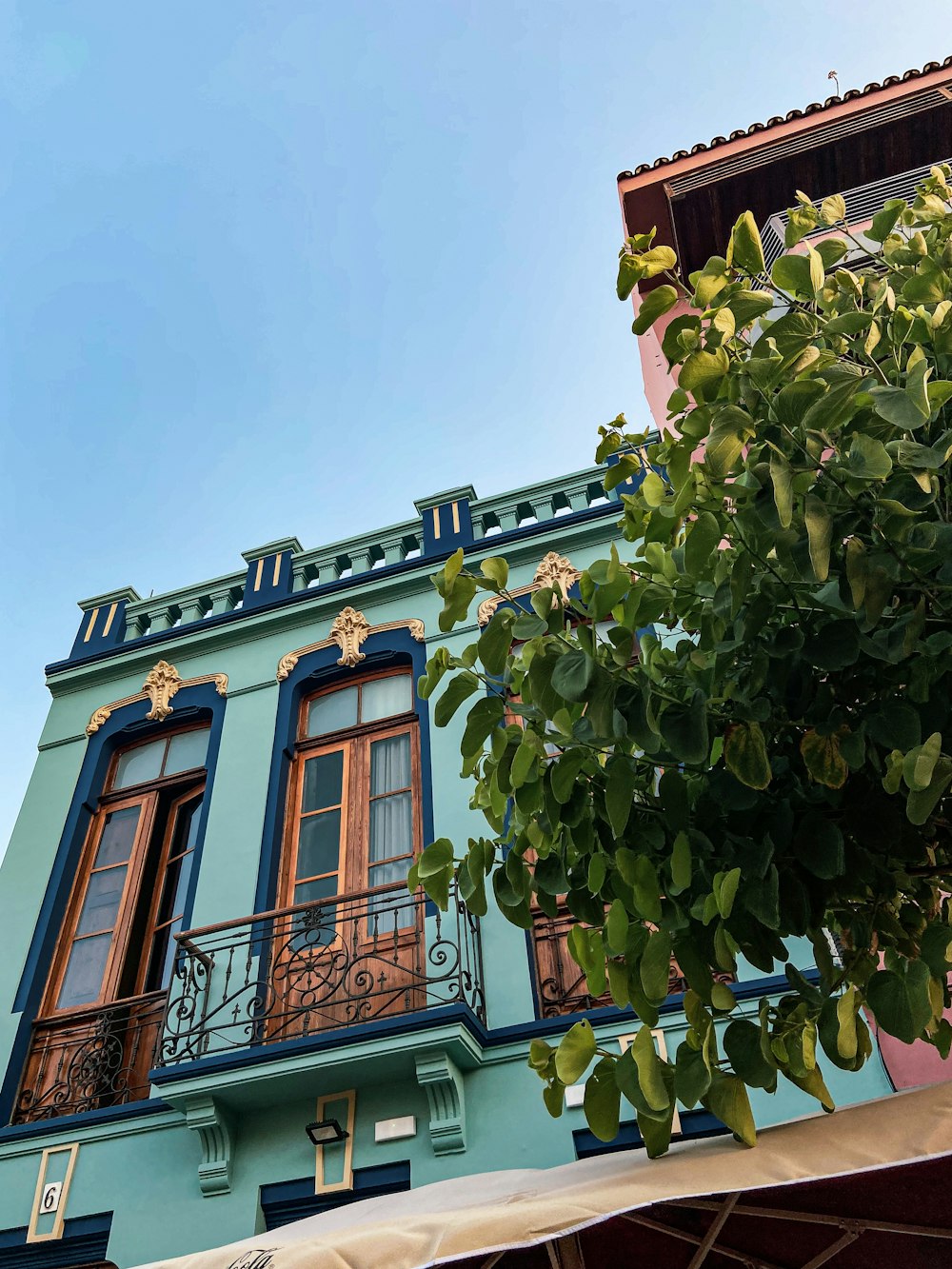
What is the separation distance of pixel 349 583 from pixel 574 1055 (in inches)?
281

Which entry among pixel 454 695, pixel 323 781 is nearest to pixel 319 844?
pixel 323 781

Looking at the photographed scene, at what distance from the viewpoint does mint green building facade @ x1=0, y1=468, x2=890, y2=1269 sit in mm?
6293

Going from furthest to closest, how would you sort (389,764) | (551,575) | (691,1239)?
1. (551,575)
2. (389,764)
3. (691,1239)

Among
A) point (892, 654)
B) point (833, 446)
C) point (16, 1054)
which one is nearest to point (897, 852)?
point (892, 654)

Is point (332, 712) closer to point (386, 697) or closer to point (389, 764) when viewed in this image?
point (386, 697)

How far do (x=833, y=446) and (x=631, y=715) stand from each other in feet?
2.75

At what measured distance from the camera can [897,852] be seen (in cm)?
296

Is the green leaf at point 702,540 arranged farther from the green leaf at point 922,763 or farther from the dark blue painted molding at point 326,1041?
the dark blue painted molding at point 326,1041

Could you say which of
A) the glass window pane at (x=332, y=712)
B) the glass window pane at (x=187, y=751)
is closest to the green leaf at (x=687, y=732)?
the glass window pane at (x=332, y=712)

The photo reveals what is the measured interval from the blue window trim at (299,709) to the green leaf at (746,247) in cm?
532

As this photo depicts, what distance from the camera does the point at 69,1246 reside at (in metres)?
6.60

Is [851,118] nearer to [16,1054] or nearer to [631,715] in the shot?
[631,715]

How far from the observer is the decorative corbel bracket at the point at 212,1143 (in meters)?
6.42

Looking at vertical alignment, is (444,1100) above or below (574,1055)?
above
